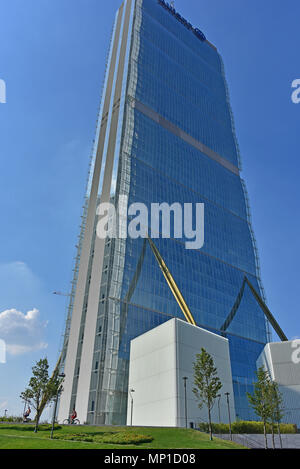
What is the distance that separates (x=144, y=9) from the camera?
348 feet

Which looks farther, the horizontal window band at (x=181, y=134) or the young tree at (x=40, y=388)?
the horizontal window band at (x=181, y=134)

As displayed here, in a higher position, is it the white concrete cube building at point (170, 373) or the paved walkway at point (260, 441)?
the white concrete cube building at point (170, 373)

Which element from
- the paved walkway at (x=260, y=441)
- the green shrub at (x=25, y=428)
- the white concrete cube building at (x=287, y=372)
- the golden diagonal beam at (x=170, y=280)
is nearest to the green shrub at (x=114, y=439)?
the green shrub at (x=25, y=428)

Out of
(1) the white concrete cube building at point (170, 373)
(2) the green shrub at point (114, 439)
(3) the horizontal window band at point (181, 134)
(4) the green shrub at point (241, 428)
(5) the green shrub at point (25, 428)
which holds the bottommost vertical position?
(2) the green shrub at point (114, 439)

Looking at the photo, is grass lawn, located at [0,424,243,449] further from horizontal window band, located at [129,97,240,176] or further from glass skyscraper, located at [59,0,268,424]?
horizontal window band, located at [129,97,240,176]

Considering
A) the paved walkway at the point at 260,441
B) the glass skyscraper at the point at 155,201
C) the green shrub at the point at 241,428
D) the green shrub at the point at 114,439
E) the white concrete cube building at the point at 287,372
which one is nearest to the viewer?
the green shrub at the point at 114,439

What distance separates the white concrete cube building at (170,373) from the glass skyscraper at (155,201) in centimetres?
481

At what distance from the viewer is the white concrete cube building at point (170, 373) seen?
44.9m

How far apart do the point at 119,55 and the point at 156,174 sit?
3867 centimetres

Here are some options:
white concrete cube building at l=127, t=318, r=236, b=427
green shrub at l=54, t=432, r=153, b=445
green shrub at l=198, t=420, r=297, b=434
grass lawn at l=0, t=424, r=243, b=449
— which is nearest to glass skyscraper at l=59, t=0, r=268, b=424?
white concrete cube building at l=127, t=318, r=236, b=427

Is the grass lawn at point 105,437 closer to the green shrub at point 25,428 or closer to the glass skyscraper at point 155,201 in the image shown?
the green shrub at point 25,428
